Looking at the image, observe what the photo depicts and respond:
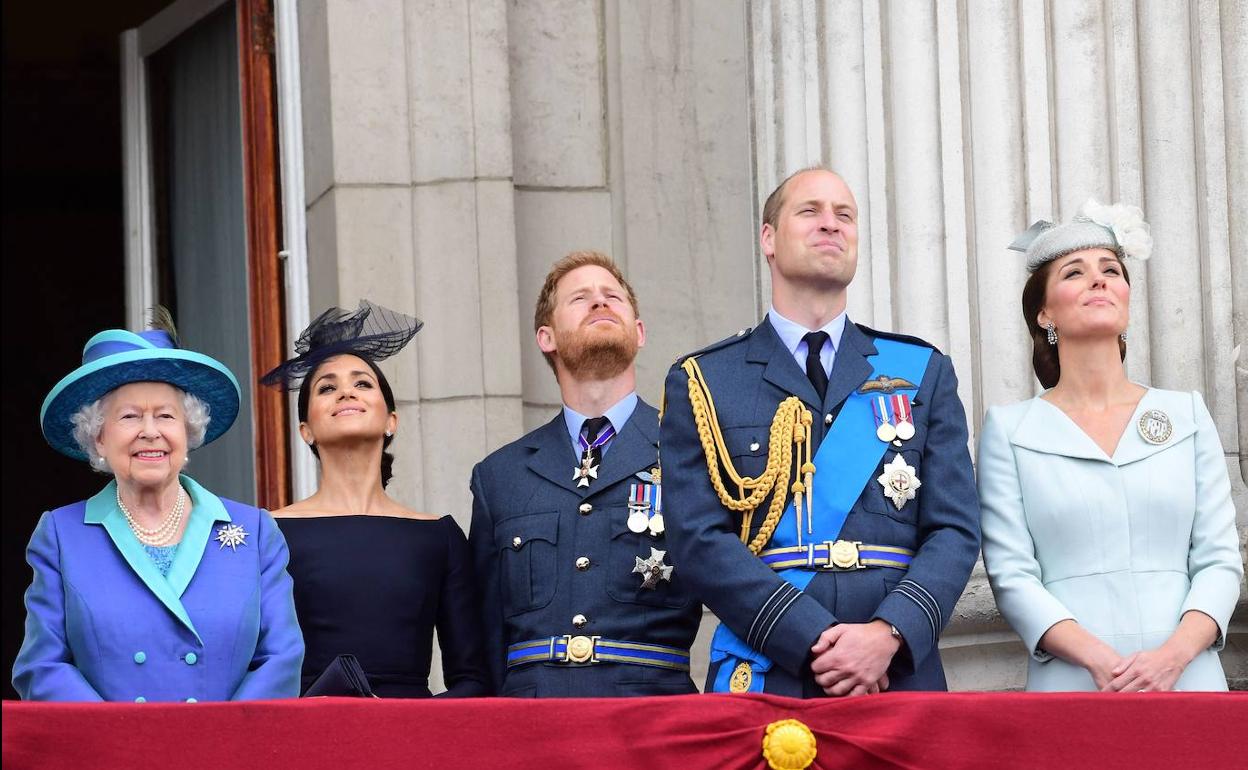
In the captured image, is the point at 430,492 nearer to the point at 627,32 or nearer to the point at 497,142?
the point at 497,142

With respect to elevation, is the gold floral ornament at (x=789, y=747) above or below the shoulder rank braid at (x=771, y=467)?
below

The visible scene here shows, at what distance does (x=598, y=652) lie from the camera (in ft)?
16.3

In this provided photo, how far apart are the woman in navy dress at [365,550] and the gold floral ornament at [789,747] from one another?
4.18 ft

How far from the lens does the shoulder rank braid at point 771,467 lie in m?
4.54

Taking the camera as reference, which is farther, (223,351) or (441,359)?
(223,351)

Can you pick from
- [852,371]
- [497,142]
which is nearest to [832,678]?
[852,371]

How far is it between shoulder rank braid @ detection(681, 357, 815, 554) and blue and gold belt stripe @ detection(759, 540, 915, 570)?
0.05 metres

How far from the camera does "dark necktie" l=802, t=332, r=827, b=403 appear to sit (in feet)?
15.5

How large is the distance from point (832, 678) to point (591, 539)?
1.01 metres

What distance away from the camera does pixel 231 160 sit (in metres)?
7.40

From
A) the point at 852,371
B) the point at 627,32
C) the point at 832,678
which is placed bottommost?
the point at 832,678

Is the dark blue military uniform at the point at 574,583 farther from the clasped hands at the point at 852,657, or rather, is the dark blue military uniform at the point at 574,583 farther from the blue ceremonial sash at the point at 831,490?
the clasped hands at the point at 852,657

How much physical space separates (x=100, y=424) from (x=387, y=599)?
2.75 ft

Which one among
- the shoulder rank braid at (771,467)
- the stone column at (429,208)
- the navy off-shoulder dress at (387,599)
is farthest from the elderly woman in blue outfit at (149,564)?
the stone column at (429,208)
